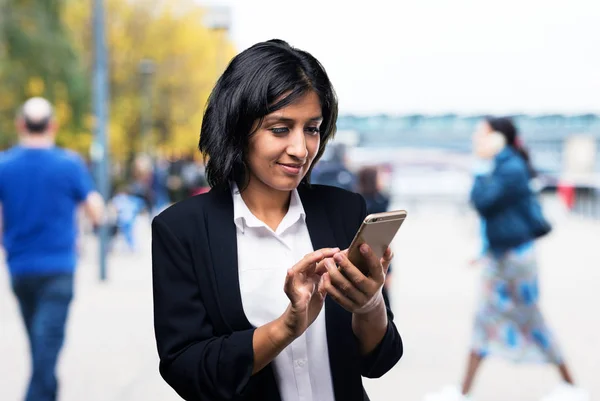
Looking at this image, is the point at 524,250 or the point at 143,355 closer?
the point at 524,250

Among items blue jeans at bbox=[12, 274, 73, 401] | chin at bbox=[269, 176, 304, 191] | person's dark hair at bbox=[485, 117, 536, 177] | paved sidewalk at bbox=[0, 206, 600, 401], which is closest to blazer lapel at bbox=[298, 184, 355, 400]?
chin at bbox=[269, 176, 304, 191]

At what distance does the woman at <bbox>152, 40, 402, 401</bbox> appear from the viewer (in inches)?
77.2

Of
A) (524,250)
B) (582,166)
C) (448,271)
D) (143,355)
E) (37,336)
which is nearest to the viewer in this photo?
(37,336)

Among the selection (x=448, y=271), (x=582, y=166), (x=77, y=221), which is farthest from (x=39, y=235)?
(x=582, y=166)

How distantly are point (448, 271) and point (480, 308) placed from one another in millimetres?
7919

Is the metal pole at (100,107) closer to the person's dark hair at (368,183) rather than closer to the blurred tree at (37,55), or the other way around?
the person's dark hair at (368,183)

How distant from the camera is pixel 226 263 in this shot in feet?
6.65

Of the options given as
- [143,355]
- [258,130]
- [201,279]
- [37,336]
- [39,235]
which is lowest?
[143,355]

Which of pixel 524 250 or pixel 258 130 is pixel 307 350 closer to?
pixel 258 130

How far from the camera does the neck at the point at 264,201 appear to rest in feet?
7.08

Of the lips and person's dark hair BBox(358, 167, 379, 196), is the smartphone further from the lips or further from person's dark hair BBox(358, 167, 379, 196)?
person's dark hair BBox(358, 167, 379, 196)

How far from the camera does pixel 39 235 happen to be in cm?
486

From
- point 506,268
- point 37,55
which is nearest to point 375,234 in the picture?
point 506,268

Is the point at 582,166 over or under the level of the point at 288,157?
under
